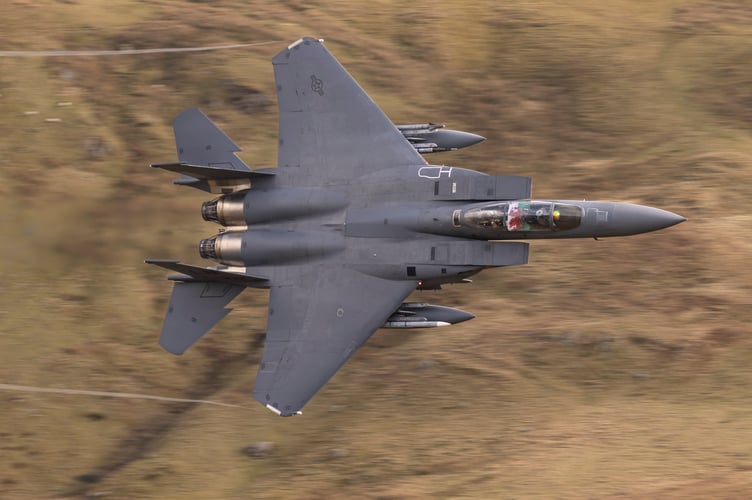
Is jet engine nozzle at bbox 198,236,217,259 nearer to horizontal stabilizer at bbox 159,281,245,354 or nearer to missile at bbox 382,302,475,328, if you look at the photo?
horizontal stabilizer at bbox 159,281,245,354

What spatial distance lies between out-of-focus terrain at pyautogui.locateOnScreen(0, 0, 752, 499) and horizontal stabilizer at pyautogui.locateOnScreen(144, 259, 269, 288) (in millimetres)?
2518

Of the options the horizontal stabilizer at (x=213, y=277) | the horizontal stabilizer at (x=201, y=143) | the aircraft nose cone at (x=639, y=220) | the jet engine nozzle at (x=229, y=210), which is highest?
the horizontal stabilizer at (x=201, y=143)

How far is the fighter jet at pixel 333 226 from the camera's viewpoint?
2306cm

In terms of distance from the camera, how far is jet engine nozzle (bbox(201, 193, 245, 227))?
966 inches

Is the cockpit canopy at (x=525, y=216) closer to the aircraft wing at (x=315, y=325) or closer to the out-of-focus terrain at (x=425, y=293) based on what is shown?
the aircraft wing at (x=315, y=325)

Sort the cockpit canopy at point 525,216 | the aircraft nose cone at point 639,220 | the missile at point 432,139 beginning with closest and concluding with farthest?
the aircraft nose cone at point 639,220 → the cockpit canopy at point 525,216 → the missile at point 432,139

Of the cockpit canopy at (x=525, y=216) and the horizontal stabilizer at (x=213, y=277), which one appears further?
the horizontal stabilizer at (x=213, y=277)

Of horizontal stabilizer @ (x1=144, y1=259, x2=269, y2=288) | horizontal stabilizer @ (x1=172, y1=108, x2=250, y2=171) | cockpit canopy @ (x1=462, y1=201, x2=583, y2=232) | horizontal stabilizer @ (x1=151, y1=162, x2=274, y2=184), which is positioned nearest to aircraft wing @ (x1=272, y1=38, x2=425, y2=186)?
horizontal stabilizer @ (x1=151, y1=162, x2=274, y2=184)

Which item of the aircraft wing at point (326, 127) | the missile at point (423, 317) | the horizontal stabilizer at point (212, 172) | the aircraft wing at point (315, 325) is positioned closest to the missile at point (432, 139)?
the aircraft wing at point (326, 127)

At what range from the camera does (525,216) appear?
2281cm

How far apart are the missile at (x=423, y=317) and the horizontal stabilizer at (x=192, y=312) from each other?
3.58 metres

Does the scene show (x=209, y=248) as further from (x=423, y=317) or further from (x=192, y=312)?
(x=423, y=317)

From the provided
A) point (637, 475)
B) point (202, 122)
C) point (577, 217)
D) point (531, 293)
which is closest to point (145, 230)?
point (202, 122)

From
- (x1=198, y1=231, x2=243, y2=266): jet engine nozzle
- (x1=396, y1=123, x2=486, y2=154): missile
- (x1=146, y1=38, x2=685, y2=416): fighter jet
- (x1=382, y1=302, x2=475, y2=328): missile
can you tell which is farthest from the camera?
(x1=396, y1=123, x2=486, y2=154): missile
